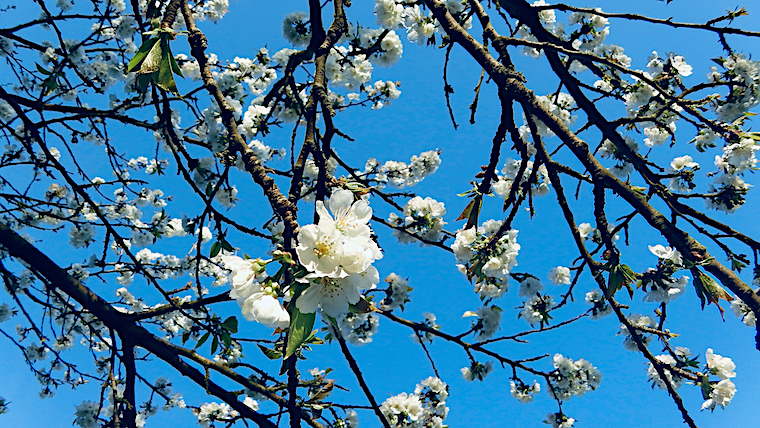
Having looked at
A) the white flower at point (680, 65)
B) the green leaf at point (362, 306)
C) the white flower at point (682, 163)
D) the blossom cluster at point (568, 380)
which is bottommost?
the green leaf at point (362, 306)

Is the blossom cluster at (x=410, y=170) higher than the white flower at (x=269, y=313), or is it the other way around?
the blossom cluster at (x=410, y=170)

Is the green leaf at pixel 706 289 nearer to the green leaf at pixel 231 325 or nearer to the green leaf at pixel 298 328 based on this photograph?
the green leaf at pixel 298 328

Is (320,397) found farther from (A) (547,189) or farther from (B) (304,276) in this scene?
(A) (547,189)

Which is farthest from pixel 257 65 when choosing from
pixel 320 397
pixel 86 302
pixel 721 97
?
pixel 721 97

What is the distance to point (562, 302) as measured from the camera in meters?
2.69

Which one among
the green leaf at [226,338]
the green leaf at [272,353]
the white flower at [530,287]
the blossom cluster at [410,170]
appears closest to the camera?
the green leaf at [272,353]

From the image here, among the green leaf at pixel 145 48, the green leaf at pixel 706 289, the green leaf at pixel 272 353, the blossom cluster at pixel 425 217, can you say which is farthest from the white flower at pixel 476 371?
the green leaf at pixel 145 48

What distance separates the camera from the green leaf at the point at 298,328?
3.46ft

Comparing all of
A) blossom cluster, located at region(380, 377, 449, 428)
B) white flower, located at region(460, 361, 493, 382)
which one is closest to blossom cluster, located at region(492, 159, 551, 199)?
white flower, located at region(460, 361, 493, 382)

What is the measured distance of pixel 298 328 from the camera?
3.50 feet

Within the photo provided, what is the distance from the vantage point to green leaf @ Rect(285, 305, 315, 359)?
3.46 ft

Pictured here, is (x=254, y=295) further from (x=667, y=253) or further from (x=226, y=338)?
(x=667, y=253)

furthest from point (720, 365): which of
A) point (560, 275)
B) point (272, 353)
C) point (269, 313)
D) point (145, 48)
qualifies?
point (145, 48)

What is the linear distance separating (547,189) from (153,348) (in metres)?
2.96
